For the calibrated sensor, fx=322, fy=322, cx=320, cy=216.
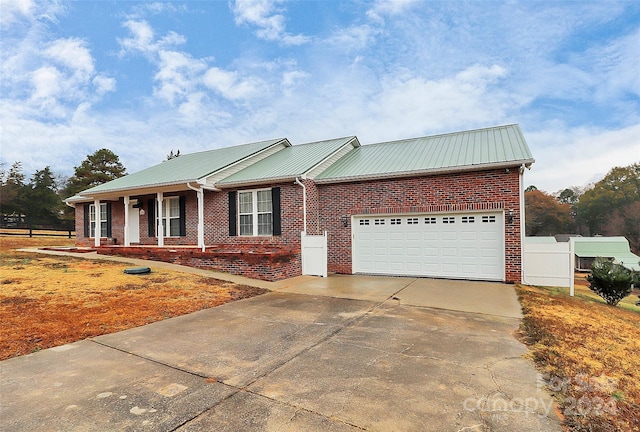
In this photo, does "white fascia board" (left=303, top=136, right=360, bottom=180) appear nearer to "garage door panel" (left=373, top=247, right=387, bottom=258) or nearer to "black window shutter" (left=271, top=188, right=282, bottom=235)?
"black window shutter" (left=271, top=188, right=282, bottom=235)

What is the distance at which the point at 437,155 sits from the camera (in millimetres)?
11828

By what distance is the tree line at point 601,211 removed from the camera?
45.8 m

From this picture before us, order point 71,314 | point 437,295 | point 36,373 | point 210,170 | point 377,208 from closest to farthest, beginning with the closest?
point 36,373
point 71,314
point 437,295
point 377,208
point 210,170

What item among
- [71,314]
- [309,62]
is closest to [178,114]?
[309,62]

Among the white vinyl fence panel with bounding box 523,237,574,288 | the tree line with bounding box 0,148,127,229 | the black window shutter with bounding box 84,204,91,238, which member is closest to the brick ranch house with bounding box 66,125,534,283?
the white vinyl fence panel with bounding box 523,237,574,288

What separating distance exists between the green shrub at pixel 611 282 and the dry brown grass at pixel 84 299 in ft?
33.6

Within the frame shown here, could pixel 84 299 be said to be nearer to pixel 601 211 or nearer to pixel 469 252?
pixel 469 252

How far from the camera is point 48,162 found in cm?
4684

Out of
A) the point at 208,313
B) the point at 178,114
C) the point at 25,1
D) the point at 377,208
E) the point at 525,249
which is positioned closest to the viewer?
the point at 208,313

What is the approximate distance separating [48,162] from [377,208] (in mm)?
55044

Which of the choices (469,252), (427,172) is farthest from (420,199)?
(469,252)

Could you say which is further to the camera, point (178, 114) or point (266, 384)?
point (178, 114)

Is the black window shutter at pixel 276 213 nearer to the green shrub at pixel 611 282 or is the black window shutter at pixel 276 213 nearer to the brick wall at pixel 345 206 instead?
the brick wall at pixel 345 206

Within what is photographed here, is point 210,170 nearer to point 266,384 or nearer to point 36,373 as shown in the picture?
point 36,373
